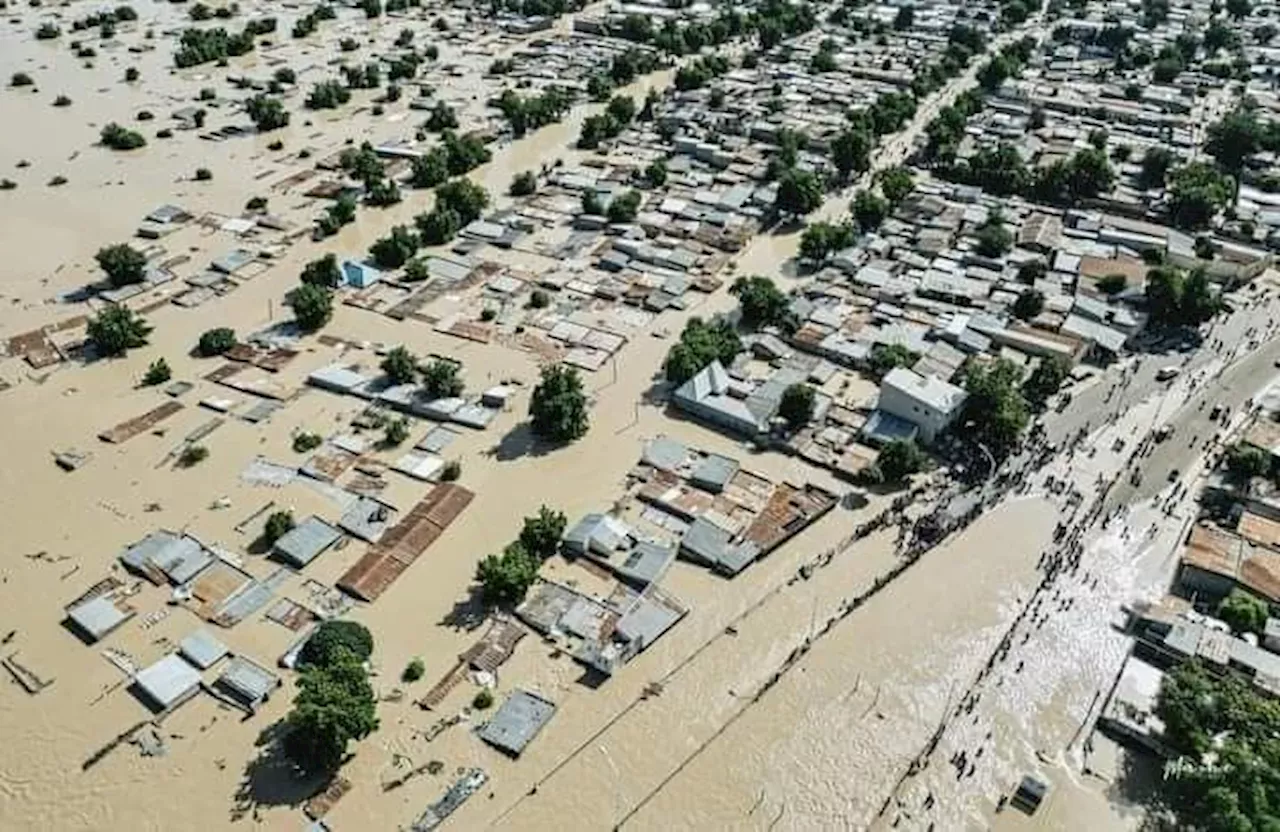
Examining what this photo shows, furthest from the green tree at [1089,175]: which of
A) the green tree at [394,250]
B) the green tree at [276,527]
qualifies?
the green tree at [276,527]

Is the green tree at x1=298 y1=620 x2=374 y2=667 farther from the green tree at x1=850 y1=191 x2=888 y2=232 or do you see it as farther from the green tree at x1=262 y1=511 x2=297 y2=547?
the green tree at x1=850 y1=191 x2=888 y2=232

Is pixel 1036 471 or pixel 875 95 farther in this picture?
pixel 875 95

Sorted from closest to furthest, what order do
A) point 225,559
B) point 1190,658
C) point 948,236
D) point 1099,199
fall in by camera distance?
point 1190,658
point 225,559
point 948,236
point 1099,199

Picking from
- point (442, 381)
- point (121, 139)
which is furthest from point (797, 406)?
point (121, 139)

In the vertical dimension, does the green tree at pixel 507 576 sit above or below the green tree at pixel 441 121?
below

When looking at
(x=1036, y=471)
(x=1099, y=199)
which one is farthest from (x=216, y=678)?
(x=1099, y=199)

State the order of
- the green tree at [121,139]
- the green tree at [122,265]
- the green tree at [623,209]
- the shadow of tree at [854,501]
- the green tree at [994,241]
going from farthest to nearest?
the green tree at [121,139] < the green tree at [623,209] < the green tree at [994,241] < the green tree at [122,265] < the shadow of tree at [854,501]

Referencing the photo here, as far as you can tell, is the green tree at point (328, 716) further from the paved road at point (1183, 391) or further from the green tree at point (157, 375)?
the paved road at point (1183, 391)

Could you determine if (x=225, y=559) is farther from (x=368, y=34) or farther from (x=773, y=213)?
(x=368, y=34)
